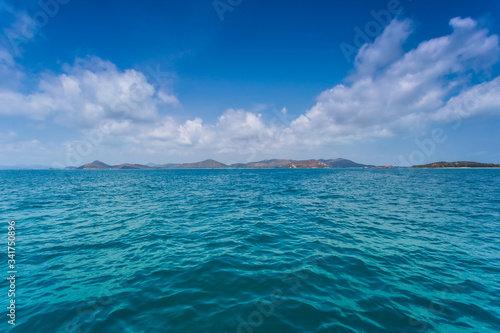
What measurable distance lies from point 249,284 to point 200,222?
1090 cm

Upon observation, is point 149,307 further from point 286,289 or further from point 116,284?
point 286,289

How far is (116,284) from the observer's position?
9141mm

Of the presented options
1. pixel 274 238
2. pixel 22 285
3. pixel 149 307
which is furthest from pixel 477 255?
pixel 22 285

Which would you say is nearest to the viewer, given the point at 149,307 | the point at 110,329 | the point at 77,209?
the point at 110,329

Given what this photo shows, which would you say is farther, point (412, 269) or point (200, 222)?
point (200, 222)

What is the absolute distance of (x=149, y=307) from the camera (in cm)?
767

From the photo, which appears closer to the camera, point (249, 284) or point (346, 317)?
point (346, 317)

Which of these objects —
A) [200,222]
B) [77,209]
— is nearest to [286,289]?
[200,222]

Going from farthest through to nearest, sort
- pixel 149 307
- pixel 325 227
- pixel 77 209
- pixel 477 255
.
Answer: pixel 77 209
pixel 325 227
pixel 477 255
pixel 149 307

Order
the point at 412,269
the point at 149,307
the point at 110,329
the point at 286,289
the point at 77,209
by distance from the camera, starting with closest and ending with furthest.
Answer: the point at 110,329, the point at 149,307, the point at 286,289, the point at 412,269, the point at 77,209

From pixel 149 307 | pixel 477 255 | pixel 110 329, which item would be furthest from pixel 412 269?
pixel 110 329

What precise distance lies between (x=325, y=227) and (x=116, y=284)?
15.4 meters

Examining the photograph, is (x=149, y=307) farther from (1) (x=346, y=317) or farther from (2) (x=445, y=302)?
(2) (x=445, y=302)

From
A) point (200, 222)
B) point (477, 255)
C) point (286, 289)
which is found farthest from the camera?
point (200, 222)
